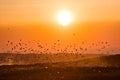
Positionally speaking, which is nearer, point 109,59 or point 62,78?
point 62,78

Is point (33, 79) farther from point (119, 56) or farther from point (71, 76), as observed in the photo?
point (119, 56)

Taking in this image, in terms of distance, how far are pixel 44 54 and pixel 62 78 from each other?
99.3 meters

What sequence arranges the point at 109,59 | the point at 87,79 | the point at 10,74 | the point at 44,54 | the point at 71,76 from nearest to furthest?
the point at 87,79 → the point at 71,76 → the point at 10,74 → the point at 109,59 → the point at 44,54

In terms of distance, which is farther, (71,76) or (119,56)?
(119,56)

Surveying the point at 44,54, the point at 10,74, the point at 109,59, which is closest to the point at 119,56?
the point at 109,59

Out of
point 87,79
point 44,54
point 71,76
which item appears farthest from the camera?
point 44,54

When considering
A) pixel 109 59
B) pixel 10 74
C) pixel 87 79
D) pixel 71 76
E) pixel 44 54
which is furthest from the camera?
pixel 44 54

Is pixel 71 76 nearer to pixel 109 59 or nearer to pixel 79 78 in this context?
pixel 79 78

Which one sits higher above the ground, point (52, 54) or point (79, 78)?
point (52, 54)

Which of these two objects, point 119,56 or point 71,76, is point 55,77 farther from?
point 119,56

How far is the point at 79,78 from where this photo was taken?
49.5 meters

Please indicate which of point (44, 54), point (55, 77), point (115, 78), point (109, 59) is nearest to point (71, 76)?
point (55, 77)

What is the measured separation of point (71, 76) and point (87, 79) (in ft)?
12.9

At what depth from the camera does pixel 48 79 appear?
161 ft
